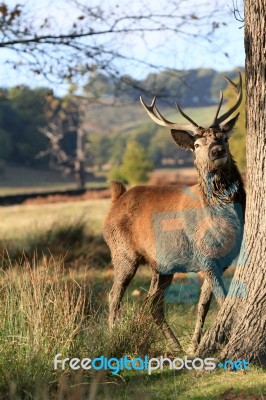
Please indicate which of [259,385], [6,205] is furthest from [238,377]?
[6,205]

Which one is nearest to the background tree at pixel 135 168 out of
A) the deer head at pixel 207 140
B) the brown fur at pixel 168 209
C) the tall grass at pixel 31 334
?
the brown fur at pixel 168 209

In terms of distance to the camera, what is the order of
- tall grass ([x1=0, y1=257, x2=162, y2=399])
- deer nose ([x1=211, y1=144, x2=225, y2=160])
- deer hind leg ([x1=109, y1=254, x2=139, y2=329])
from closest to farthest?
tall grass ([x1=0, y1=257, x2=162, y2=399]) < deer nose ([x1=211, y1=144, x2=225, y2=160]) < deer hind leg ([x1=109, y1=254, x2=139, y2=329])

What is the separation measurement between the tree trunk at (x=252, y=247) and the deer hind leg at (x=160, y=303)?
705mm

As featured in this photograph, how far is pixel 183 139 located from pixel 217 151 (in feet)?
1.61

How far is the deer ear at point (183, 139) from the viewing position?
6.58 meters

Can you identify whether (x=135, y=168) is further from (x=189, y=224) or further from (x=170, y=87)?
(x=189, y=224)

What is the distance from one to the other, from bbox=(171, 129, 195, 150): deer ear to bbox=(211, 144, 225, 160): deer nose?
0.39 meters

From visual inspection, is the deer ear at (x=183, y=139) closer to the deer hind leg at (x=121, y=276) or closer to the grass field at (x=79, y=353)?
the deer hind leg at (x=121, y=276)

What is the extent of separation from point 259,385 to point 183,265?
1743mm

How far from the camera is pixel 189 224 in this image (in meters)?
6.79

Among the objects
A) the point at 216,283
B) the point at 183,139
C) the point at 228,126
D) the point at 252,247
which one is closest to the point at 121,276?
the point at 216,283

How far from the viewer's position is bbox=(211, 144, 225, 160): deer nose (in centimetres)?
623

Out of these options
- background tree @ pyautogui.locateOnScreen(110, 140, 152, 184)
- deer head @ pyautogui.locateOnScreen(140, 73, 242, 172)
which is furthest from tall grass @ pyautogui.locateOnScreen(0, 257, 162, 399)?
background tree @ pyautogui.locateOnScreen(110, 140, 152, 184)

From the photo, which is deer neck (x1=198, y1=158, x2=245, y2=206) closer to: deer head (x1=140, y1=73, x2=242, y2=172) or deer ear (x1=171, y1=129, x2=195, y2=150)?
deer head (x1=140, y1=73, x2=242, y2=172)
